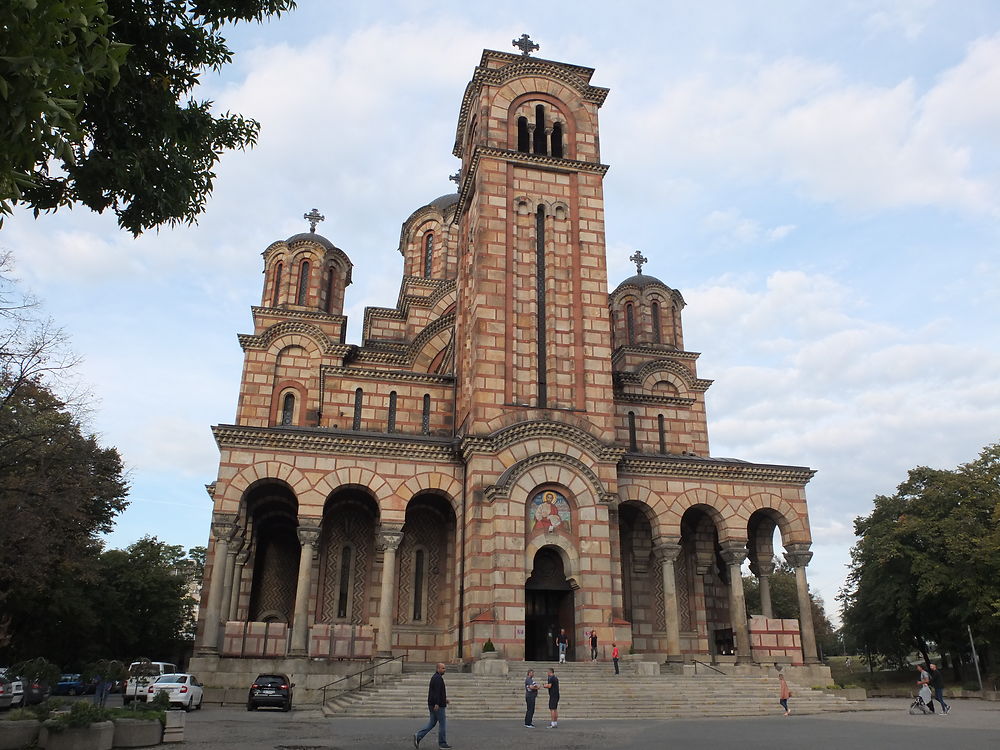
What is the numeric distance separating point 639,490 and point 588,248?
30.0 feet

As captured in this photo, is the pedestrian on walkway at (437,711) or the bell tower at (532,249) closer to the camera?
the pedestrian on walkway at (437,711)

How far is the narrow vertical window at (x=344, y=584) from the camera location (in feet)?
87.8

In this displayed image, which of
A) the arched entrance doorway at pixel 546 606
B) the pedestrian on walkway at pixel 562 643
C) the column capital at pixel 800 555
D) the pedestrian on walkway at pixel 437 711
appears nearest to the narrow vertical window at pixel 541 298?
the arched entrance doorway at pixel 546 606

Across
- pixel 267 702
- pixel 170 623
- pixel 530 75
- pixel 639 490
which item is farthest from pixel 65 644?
pixel 530 75

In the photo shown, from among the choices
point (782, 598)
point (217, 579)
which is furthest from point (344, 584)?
point (782, 598)

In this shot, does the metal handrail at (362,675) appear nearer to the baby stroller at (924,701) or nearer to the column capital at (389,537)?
the column capital at (389,537)

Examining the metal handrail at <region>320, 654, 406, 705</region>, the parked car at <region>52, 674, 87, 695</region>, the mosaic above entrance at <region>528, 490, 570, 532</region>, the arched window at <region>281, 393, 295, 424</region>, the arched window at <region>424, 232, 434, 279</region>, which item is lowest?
the parked car at <region>52, 674, 87, 695</region>

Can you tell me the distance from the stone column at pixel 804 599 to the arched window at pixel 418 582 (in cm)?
1286

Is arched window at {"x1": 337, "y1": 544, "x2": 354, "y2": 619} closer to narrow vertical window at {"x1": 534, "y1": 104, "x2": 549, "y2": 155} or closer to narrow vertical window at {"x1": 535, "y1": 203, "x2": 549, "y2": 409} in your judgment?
narrow vertical window at {"x1": 535, "y1": 203, "x2": 549, "y2": 409}

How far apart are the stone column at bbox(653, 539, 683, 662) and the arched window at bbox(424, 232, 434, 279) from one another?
2116 cm

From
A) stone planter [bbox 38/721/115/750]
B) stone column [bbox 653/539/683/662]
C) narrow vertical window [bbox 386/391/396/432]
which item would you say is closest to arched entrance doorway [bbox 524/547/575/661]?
stone column [bbox 653/539/683/662]

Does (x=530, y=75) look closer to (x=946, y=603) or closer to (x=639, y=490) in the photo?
(x=639, y=490)

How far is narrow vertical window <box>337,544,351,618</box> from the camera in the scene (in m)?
26.8

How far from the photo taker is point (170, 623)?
4497 cm
